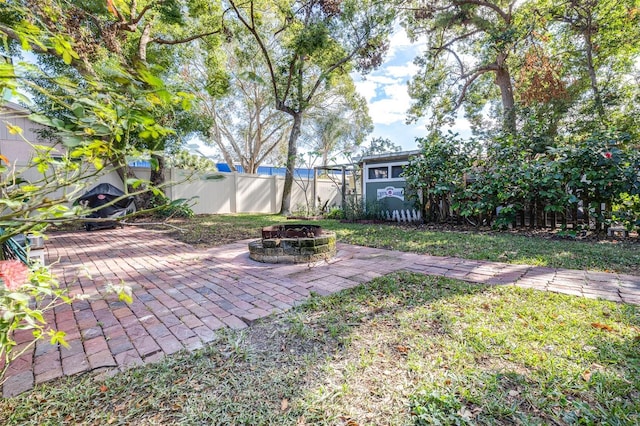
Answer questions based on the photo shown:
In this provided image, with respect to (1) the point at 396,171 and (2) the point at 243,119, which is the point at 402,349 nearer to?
(1) the point at 396,171

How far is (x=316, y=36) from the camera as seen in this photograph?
30.6ft

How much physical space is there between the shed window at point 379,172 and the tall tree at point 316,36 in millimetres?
3283

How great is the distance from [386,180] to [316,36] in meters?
5.31

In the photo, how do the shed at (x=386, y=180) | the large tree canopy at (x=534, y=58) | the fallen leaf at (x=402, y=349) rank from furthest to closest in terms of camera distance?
the shed at (x=386, y=180) < the large tree canopy at (x=534, y=58) < the fallen leaf at (x=402, y=349)

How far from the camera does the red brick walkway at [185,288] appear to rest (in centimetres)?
175

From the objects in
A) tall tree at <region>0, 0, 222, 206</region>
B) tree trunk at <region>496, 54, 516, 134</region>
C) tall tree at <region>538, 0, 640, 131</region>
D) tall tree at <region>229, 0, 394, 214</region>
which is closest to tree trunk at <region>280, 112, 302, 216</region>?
tall tree at <region>229, 0, 394, 214</region>

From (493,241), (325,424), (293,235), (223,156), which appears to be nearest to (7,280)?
(325,424)

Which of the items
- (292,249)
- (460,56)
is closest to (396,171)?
(292,249)

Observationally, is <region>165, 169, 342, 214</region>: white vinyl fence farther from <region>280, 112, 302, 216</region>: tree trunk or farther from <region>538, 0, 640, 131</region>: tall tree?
<region>538, 0, 640, 131</region>: tall tree

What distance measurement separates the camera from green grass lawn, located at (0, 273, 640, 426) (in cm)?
128

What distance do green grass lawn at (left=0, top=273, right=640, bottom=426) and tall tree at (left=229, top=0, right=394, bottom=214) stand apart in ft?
31.9

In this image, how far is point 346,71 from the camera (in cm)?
1191

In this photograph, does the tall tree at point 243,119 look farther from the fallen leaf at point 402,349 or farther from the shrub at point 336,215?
the fallen leaf at point 402,349

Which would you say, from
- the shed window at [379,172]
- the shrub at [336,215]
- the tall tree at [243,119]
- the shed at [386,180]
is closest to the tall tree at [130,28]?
the shrub at [336,215]
